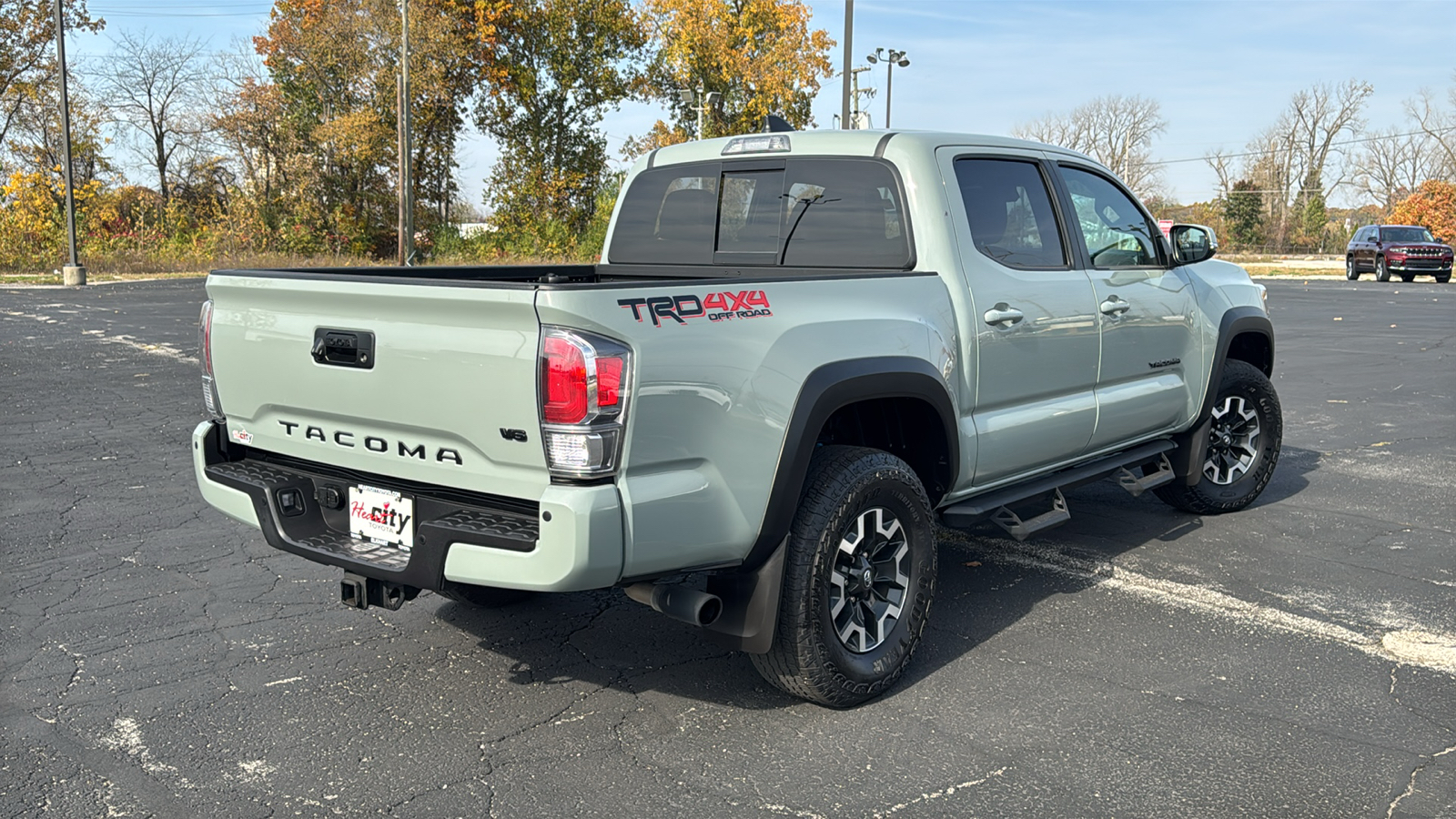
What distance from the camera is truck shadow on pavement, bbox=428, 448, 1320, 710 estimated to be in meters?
3.99

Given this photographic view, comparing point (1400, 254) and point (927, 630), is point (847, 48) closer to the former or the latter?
point (927, 630)

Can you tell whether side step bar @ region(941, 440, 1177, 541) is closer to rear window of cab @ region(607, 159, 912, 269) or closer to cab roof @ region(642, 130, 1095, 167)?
rear window of cab @ region(607, 159, 912, 269)

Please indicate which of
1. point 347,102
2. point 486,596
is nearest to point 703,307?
point 486,596

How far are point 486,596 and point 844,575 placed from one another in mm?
1554

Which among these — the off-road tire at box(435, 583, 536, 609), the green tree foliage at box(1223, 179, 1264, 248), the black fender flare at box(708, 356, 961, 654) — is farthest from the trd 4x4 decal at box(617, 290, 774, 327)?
the green tree foliage at box(1223, 179, 1264, 248)

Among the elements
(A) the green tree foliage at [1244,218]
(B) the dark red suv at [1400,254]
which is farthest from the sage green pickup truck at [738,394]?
(A) the green tree foliage at [1244,218]

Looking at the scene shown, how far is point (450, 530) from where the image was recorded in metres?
3.19

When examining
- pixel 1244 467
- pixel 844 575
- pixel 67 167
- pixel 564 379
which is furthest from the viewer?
pixel 67 167

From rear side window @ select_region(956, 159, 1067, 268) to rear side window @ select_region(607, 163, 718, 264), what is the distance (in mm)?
1118

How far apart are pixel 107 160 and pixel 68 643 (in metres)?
41.3

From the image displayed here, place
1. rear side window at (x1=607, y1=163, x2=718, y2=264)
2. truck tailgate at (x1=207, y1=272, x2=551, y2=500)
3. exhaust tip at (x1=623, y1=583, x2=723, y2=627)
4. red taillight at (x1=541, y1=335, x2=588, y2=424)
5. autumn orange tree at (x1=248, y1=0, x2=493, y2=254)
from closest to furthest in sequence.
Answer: red taillight at (x1=541, y1=335, x2=588, y2=424) → truck tailgate at (x1=207, y1=272, x2=551, y2=500) → exhaust tip at (x1=623, y1=583, x2=723, y2=627) → rear side window at (x1=607, y1=163, x2=718, y2=264) → autumn orange tree at (x1=248, y1=0, x2=493, y2=254)

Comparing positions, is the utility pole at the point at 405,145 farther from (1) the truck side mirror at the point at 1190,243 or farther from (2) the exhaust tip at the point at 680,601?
(2) the exhaust tip at the point at 680,601

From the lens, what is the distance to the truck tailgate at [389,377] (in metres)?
3.07

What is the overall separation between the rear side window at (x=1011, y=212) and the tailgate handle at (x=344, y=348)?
2351mm
